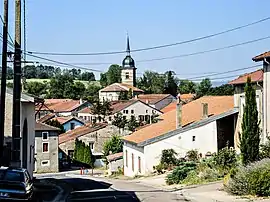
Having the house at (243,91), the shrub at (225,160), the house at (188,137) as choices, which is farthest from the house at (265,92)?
the house at (188,137)

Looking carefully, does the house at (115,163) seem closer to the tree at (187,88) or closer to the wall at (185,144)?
the wall at (185,144)

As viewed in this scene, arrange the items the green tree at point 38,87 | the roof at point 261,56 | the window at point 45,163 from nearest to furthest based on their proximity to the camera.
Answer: the roof at point 261,56 → the window at point 45,163 → the green tree at point 38,87

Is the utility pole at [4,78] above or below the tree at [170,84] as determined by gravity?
below

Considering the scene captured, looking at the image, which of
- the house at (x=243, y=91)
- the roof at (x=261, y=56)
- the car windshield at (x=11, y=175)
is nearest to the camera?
the car windshield at (x=11, y=175)

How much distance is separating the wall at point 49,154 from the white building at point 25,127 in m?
29.3

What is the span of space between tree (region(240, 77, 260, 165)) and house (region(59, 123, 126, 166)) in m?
48.1

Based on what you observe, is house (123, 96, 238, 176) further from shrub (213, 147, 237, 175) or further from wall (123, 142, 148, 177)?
shrub (213, 147, 237, 175)

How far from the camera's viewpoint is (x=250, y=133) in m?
29.6

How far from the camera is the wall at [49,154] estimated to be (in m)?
68.6

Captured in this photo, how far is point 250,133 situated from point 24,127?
43.8 ft

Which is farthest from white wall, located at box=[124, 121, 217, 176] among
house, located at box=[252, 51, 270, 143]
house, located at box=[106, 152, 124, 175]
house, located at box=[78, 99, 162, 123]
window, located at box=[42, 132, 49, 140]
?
house, located at box=[78, 99, 162, 123]

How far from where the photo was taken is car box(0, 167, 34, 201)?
18.1 m

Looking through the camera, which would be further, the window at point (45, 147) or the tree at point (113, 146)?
the tree at point (113, 146)

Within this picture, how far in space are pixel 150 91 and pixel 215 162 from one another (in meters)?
137
